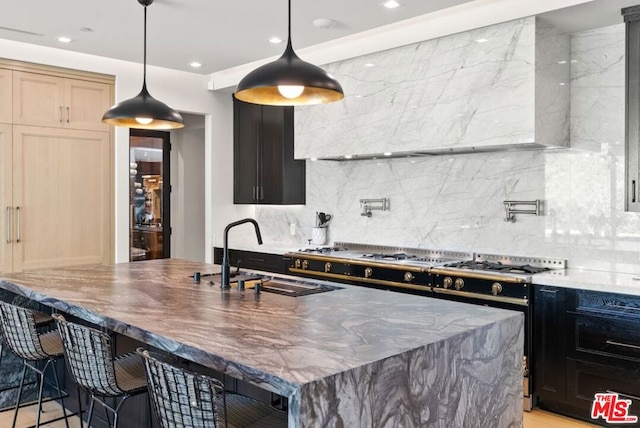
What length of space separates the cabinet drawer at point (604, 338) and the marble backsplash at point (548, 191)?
605mm

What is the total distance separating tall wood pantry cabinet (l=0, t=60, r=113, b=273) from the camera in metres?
4.88

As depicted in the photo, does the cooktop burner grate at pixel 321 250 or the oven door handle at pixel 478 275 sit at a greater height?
the cooktop burner grate at pixel 321 250

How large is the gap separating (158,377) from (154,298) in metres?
0.95

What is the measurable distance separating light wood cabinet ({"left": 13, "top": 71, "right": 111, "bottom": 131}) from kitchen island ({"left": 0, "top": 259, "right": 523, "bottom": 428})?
260 centimetres

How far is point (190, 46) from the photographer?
15.9 feet

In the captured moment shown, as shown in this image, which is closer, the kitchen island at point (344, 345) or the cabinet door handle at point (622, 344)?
the kitchen island at point (344, 345)

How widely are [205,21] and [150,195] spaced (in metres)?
3.24

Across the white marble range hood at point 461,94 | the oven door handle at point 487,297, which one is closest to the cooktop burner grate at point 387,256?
the oven door handle at point 487,297

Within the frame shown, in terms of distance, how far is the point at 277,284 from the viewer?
3215mm

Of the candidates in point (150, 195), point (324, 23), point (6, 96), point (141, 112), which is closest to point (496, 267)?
point (324, 23)

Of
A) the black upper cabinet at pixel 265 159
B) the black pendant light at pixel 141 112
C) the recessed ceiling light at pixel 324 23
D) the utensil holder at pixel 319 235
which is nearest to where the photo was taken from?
the black pendant light at pixel 141 112

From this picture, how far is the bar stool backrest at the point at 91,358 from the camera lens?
7.24ft

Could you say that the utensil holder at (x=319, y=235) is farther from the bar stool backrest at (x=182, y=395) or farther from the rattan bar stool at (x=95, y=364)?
the bar stool backrest at (x=182, y=395)

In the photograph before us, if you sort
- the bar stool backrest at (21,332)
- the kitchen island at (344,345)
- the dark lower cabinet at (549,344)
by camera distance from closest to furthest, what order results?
the kitchen island at (344,345) < the bar stool backrest at (21,332) < the dark lower cabinet at (549,344)
